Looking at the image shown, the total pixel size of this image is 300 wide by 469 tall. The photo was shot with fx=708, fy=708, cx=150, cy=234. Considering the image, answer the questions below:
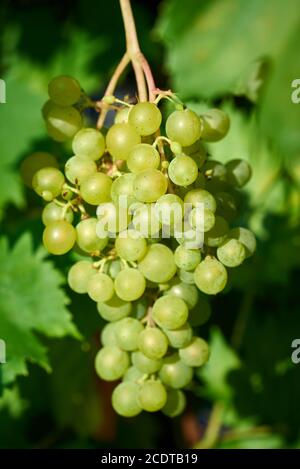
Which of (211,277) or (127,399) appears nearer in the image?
(211,277)

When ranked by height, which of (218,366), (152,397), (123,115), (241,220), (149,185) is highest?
(241,220)

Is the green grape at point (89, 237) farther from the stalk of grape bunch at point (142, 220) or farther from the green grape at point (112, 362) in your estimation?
the green grape at point (112, 362)

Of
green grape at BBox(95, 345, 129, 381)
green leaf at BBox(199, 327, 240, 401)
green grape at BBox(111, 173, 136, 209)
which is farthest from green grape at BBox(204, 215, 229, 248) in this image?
green leaf at BBox(199, 327, 240, 401)

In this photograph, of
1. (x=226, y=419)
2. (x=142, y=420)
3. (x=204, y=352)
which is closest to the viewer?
(x=204, y=352)

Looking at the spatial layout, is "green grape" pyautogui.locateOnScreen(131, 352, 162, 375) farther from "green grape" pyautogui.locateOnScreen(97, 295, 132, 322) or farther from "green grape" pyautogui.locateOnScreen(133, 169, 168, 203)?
"green grape" pyautogui.locateOnScreen(133, 169, 168, 203)

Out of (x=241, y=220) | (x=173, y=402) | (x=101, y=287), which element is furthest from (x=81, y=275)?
(x=241, y=220)

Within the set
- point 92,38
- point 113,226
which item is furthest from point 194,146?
point 92,38

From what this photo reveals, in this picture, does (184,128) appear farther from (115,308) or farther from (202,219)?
(115,308)
